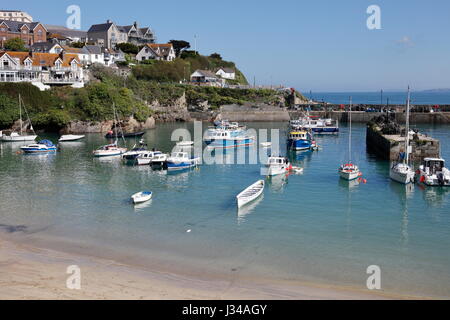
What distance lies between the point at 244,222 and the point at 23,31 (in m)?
95.7

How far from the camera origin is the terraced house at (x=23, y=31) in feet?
324

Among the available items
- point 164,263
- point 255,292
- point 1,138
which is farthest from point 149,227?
point 1,138

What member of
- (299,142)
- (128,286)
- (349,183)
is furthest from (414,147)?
(128,286)

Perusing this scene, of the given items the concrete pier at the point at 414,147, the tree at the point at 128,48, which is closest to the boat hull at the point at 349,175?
the concrete pier at the point at 414,147

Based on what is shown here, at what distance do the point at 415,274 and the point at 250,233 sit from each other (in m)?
8.21

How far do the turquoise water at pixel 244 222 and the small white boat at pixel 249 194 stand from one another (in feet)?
2.14

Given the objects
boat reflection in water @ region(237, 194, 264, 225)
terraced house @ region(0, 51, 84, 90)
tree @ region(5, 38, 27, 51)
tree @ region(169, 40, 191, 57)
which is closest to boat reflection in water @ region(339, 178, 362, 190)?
boat reflection in water @ region(237, 194, 264, 225)

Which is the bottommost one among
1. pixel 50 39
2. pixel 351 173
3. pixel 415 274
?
pixel 415 274

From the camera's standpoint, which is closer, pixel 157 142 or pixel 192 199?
pixel 192 199

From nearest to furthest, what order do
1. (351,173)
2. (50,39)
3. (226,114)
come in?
(351,173) < (226,114) < (50,39)

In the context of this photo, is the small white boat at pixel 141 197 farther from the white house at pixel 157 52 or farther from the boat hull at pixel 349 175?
the white house at pixel 157 52

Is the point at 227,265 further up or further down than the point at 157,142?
further down

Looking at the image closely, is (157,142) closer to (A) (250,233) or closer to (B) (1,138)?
(B) (1,138)

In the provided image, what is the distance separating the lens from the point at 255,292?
54.3ft
